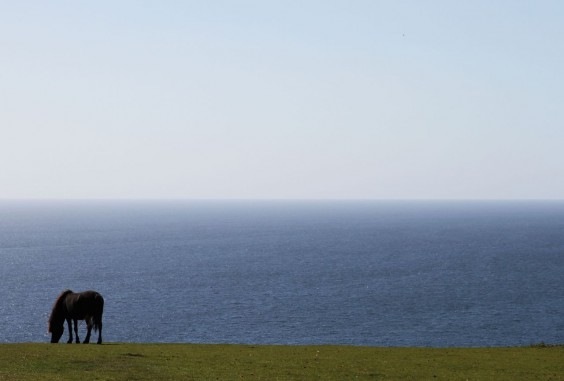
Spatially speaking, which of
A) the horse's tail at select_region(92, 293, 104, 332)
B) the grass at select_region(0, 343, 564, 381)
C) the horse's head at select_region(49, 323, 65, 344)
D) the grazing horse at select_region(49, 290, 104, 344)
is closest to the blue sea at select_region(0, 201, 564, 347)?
the horse's head at select_region(49, 323, 65, 344)

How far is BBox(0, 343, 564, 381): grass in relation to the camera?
29016 millimetres

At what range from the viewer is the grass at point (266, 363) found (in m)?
29.0

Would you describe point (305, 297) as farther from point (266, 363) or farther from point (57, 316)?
point (266, 363)

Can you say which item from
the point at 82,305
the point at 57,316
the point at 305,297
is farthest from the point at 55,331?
the point at 305,297

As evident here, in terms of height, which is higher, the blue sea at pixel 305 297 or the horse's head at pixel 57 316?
the horse's head at pixel 57 316

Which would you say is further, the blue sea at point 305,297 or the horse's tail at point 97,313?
the blue sea at point 305,297

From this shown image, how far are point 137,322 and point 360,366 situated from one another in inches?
2650

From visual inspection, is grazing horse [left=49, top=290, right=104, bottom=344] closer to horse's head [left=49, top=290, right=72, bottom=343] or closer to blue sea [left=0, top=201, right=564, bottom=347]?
horse's head [left=49, top=290, right=72, bottom=343]

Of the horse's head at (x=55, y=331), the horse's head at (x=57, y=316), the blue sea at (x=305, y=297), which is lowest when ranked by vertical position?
the blue sea at (x=305, y=297)

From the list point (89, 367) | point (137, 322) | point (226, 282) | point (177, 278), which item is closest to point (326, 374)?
point (89, 367)

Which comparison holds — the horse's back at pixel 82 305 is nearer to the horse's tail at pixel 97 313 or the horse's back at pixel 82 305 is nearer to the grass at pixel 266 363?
the horse's tail at pixel 97 313

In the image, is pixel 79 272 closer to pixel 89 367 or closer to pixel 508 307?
pixel 508 307

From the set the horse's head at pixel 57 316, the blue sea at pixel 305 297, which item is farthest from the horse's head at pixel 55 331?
the blue sea at pixel 305 297

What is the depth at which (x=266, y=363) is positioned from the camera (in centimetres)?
3325
